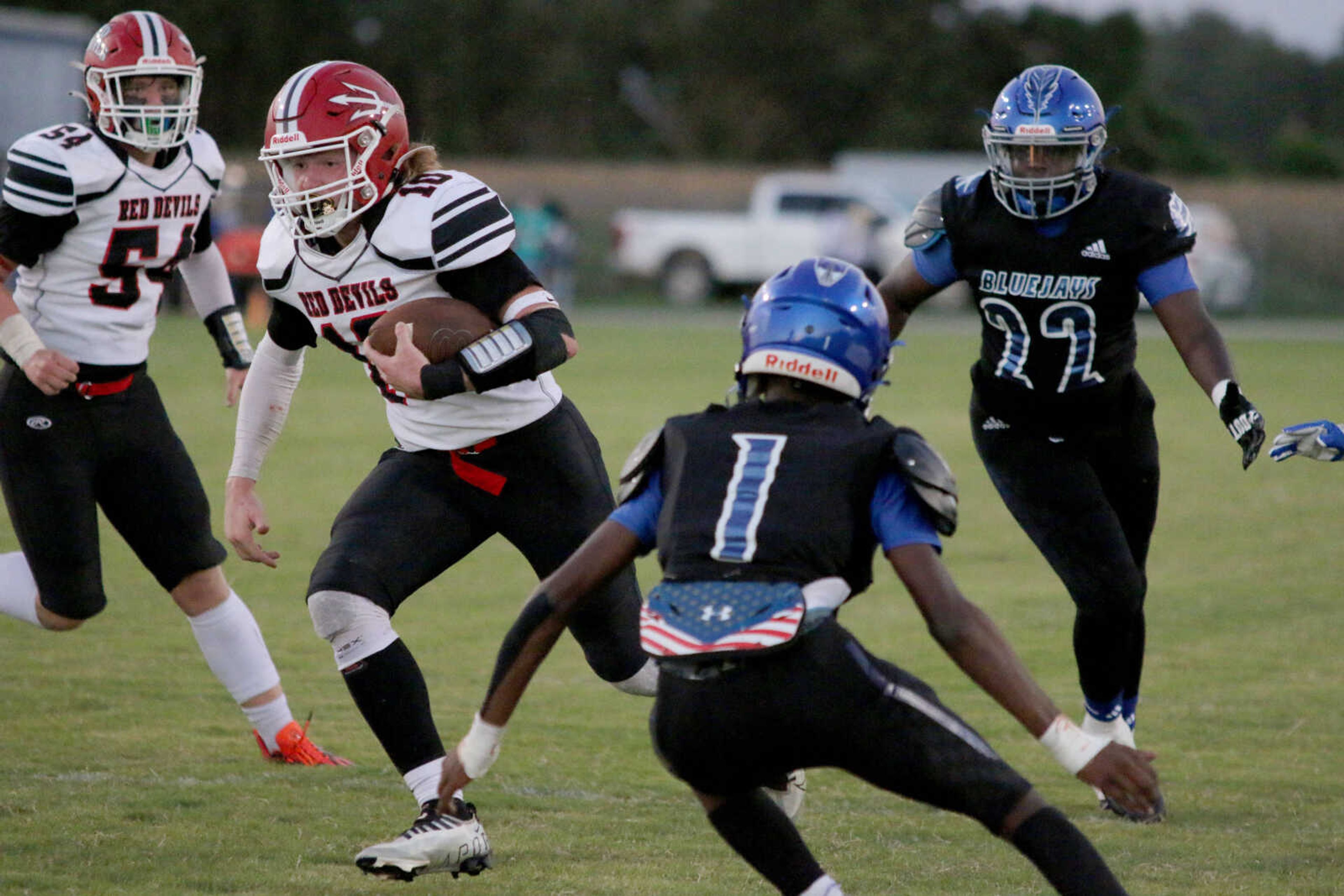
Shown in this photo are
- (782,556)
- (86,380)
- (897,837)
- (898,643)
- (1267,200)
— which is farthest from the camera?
(1267,200)

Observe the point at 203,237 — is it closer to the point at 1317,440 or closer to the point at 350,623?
the point at 350,623

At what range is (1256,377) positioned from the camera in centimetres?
1573

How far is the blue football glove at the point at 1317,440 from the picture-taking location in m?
3.97

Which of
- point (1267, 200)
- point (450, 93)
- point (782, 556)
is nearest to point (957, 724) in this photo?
point (782, 556)

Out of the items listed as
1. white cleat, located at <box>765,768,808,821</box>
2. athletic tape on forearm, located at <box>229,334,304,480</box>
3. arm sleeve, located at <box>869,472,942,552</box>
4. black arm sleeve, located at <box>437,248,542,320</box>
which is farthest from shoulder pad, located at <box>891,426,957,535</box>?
athletic tape on forearm, located at <box>229,334,304,480</box>

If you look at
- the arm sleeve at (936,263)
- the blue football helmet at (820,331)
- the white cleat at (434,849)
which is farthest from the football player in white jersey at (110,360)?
the blue football helmet at (820,331)

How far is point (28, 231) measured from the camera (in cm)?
460

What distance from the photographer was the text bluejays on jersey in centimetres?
436

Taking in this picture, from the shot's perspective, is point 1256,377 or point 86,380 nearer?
point 86,380

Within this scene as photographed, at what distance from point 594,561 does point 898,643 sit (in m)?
3.65

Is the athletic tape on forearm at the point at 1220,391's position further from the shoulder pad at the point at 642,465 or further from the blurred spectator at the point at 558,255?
the blurred spectator at the point at 558,255

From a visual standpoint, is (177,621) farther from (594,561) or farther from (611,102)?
(611,102)

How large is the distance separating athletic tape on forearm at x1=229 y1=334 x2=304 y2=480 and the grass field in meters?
0.97

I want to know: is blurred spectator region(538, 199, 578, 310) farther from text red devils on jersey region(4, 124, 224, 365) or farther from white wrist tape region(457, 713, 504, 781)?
white wrist tape region(457, 713, 504, 781)
